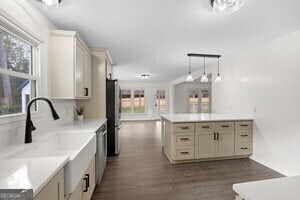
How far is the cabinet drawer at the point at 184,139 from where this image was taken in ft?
11.1

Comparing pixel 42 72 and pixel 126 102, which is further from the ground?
pixel 42 72

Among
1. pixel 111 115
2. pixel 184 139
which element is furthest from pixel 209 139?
pixel 111 115

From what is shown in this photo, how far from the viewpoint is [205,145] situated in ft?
11.4

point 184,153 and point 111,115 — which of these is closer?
point 184,153

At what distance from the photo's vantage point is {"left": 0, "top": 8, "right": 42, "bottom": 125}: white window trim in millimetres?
1462

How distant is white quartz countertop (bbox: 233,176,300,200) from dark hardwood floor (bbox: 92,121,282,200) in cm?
161

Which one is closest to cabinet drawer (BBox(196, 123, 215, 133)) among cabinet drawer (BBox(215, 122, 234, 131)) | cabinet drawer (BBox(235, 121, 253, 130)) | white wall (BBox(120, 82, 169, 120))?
cabinet drawer (BBox(215, 122, 234, 131))

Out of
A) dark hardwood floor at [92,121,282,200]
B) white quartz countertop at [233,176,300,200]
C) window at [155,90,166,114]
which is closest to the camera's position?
white quartz countertop at [233,176,300,200]

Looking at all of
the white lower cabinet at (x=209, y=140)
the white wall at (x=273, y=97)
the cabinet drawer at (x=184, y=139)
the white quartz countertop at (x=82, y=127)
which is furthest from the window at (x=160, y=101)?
the white quartz countertop at (x=82, y=127)

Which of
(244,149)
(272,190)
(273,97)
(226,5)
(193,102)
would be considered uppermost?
Result: (226,5)

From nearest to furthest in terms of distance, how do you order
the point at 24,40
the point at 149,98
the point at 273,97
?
the point at 24,40
the point at 273,97
the point at 149,98

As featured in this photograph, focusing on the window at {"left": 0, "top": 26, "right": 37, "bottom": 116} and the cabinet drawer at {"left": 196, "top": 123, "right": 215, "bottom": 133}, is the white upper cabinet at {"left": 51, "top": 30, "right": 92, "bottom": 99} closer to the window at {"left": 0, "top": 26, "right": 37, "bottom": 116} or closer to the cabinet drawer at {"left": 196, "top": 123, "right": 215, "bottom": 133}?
the window at {"left": 0, "top": 26, "right": 37, "bottom": 116}

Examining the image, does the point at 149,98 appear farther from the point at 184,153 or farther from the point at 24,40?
the point at 24,40

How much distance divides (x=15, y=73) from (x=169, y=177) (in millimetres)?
2559
